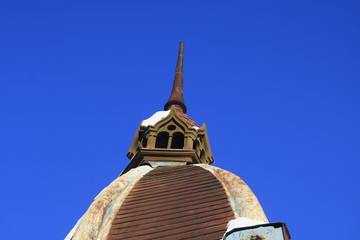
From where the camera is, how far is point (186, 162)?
2475cm

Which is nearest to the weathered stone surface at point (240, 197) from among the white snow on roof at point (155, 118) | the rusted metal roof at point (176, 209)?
the rusted metal roof at point (176, 209)

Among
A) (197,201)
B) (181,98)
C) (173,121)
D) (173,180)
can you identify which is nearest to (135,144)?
(173,121)

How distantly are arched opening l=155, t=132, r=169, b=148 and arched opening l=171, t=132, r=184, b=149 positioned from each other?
0.24m

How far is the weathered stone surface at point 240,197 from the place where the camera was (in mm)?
18219

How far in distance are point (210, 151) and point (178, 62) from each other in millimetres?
7713

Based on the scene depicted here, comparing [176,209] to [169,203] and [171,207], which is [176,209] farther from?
[169,203]

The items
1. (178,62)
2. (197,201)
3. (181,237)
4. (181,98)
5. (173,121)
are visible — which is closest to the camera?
(181,237)

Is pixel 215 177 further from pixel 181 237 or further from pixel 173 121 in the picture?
pixel 173 121

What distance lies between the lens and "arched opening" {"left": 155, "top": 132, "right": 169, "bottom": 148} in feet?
87.1

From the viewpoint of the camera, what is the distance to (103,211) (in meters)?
19.9

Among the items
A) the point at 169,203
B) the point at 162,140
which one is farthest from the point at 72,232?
the point at 162,140

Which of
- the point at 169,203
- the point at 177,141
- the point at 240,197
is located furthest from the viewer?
the point at 177,141

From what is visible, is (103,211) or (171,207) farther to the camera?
(103,211)

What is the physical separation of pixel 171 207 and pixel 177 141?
7.24 metres
